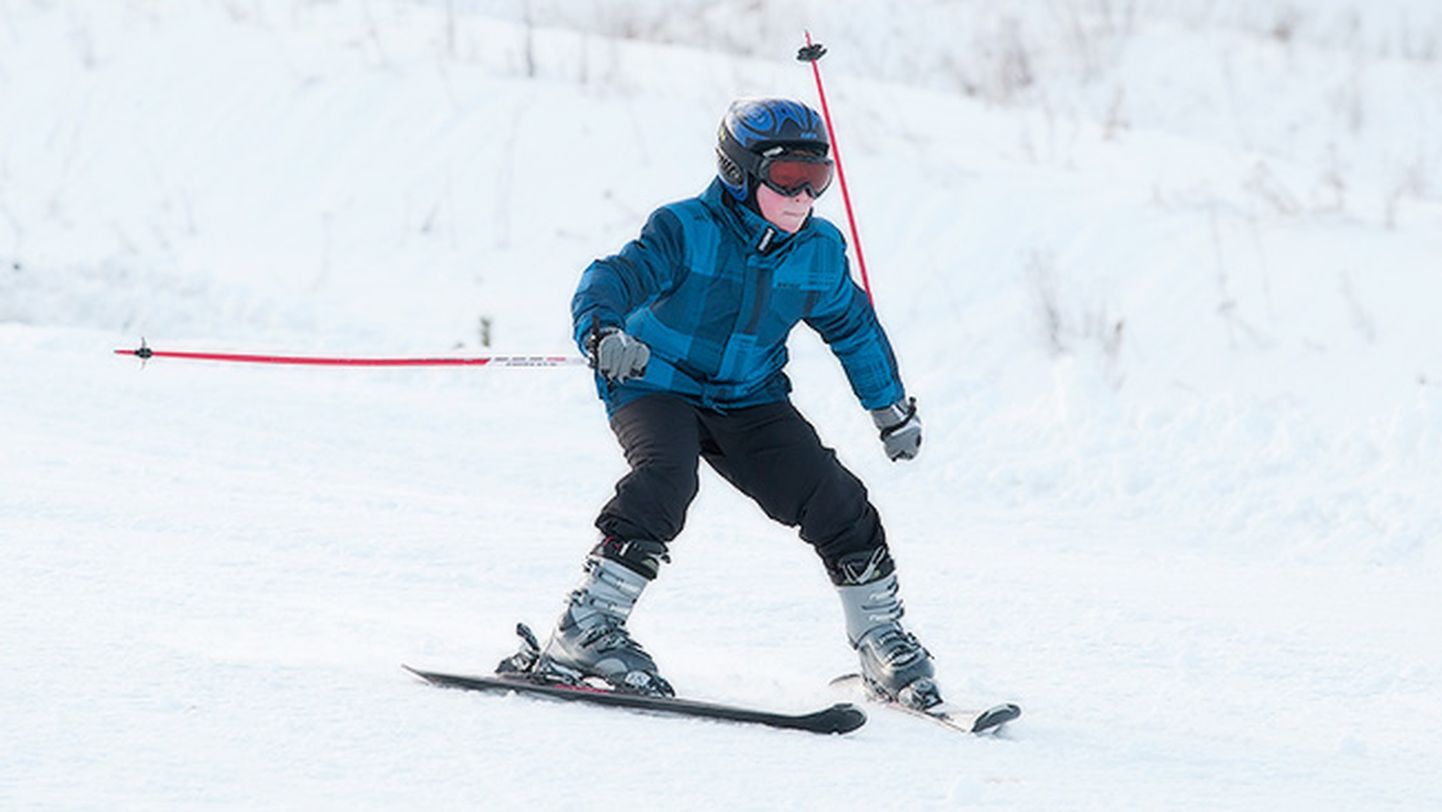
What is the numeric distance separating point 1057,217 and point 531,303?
286cm

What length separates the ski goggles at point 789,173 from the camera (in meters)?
4.33

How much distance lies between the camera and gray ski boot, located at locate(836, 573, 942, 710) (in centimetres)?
443

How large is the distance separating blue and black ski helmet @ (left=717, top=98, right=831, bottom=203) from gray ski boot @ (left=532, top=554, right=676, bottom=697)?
96 centimetres

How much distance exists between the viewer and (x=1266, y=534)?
23.3ft

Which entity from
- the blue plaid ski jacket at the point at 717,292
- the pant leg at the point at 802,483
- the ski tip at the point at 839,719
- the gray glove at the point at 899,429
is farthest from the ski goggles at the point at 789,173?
the ski tip at the point at 839,719

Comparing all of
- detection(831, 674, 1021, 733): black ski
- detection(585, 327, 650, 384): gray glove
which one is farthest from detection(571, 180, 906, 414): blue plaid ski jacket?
detection(831, 674, 1021, 733): black ski

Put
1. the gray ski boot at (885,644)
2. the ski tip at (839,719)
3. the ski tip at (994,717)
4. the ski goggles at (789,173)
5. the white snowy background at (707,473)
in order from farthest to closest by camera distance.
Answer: the gray ski boot at (885,644) → the ski goggles at (789,173) → the ski tip at (994,717) → the ski tip at (839,719) → the white snowy background at (707,473)

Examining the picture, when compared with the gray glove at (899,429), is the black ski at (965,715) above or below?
below

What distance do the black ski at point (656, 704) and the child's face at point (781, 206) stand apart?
3.77ft

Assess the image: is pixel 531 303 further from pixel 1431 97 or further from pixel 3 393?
pixel 1431 97

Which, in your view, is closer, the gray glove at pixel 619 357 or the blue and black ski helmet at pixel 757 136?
the gray glove at pixel 619 357

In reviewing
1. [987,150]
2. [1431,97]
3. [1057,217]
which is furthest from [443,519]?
[1431,97]

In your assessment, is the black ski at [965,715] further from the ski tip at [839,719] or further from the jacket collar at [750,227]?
the jacket collar at [750,227]

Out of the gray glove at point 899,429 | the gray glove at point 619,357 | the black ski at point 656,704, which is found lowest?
the black ski at point 656,704
